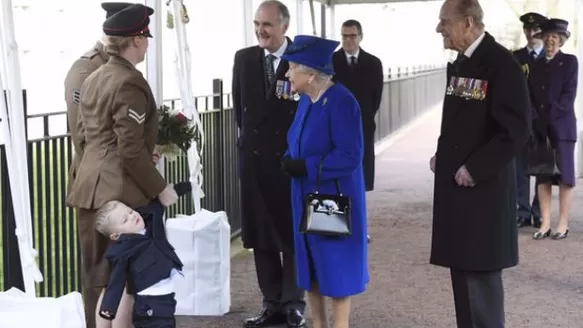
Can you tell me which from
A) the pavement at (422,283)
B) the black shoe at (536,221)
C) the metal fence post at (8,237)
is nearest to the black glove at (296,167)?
the metal fence post at (8,237)

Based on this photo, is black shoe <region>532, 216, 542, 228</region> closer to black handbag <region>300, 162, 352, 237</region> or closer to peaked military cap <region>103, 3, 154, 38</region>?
black handbag <region>300, 162, 352, 237</region>

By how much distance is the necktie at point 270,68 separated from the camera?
5875 millimetres

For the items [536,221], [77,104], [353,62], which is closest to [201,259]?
[77,104]

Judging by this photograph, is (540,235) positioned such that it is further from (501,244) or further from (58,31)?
(58,31)

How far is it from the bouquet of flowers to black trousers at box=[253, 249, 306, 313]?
3.68 feet

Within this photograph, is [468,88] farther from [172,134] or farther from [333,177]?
[172,134]

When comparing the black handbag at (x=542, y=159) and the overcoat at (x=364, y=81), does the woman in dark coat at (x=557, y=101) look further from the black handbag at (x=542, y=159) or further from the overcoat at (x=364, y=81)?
the overcoat at (x=364, y=81)

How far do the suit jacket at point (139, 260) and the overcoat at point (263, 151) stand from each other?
1.37 m

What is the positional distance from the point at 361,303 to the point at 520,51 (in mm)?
3284

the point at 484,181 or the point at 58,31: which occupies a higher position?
the point at 58,31

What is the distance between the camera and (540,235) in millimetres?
9094

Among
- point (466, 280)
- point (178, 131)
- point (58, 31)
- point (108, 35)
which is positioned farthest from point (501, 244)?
point (58, 31)

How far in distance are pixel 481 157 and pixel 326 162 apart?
74cm

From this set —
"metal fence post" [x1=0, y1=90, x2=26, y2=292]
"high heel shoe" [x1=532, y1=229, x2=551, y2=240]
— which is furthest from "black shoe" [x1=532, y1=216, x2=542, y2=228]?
"metal fence post" [x1=0, y1=90, x2=26, y2=292]
